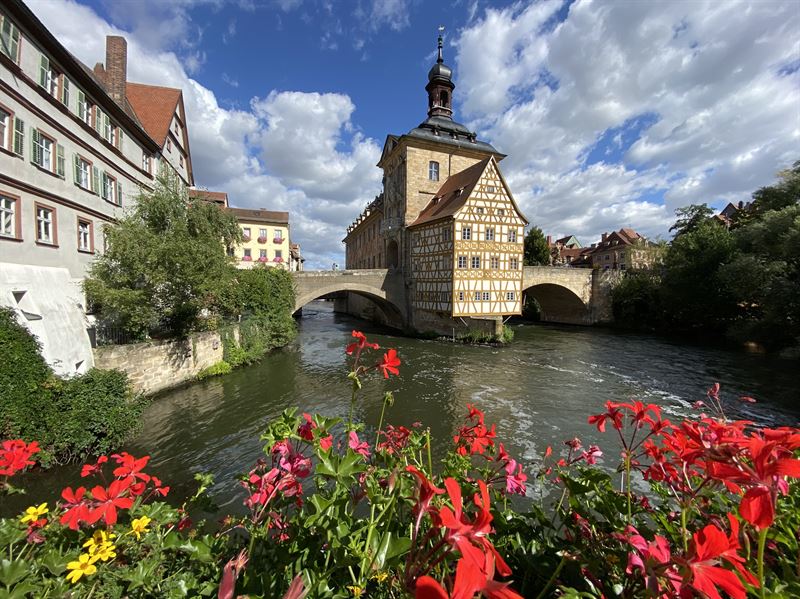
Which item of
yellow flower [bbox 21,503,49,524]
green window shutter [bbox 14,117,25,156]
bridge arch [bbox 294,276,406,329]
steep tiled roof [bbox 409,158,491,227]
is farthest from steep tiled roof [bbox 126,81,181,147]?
yellow flower [bbox 21,503,49,524]

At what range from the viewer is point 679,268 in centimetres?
2447

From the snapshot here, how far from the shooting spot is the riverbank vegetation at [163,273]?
966cm

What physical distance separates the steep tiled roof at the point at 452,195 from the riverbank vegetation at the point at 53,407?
16.9 m

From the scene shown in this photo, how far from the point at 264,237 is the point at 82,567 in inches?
1553

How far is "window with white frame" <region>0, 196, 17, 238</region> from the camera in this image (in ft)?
29.0

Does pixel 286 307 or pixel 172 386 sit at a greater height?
pixel 286 307

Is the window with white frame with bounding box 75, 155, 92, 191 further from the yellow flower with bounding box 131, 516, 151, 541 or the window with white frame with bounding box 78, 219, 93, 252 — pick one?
the yellow flower with bounding box 131, 516, 151, 541

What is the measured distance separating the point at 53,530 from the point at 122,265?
34.2 feet

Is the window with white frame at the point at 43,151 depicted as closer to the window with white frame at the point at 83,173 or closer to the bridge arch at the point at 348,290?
the window with white frame at the point at 83,173

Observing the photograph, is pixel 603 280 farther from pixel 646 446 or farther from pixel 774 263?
pixel 646 446

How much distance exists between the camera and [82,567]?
1381 mm

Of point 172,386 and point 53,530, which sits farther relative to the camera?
point 172,386

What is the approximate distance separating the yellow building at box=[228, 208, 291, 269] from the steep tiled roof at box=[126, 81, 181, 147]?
17557 millimetres

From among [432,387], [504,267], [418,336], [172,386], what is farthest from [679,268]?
[172,386]
